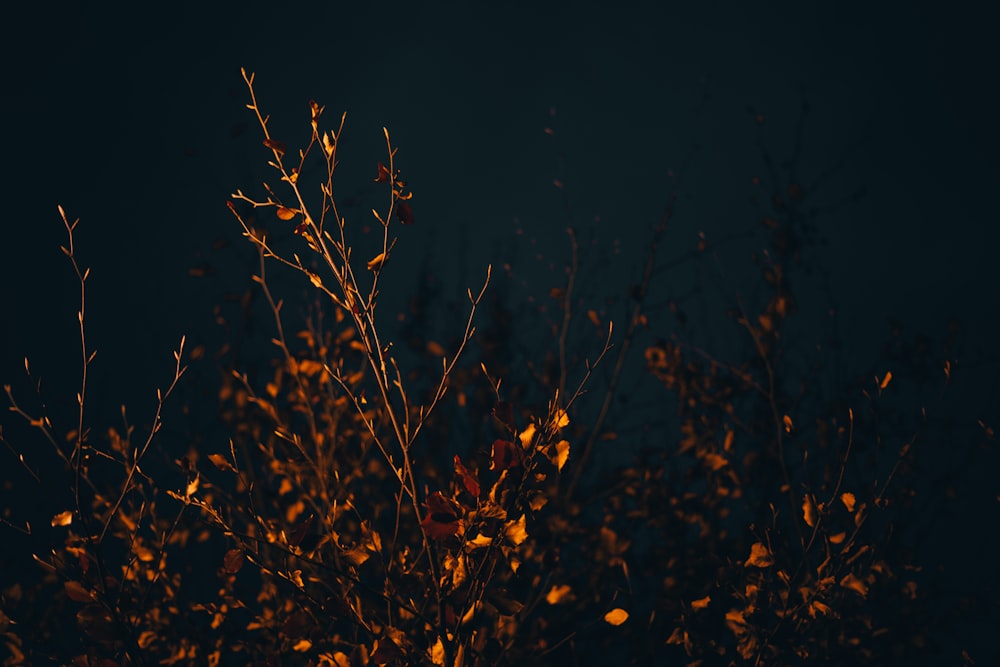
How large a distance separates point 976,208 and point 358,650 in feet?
11.2

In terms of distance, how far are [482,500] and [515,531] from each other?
8 centimetres

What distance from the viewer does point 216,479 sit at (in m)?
3.69

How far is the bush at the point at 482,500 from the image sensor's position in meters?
1.19

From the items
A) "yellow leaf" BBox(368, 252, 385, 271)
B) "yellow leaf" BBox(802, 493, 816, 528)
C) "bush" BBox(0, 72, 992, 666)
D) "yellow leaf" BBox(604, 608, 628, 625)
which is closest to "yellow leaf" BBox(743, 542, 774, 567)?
"bush" BBox(0, 72, 992, 666)

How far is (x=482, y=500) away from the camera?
45.1 inches

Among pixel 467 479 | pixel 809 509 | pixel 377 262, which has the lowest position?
pixel 809 509

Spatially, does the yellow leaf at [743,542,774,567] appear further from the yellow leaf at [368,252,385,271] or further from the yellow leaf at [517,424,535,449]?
the yellow leaf at [368,252,385,271]

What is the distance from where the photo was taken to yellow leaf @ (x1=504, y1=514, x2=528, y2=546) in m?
1.11

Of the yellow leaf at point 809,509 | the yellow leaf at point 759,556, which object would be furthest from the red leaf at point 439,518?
the yellow leaf at point 809,509

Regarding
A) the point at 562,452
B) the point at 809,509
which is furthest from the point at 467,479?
the point at 809,509

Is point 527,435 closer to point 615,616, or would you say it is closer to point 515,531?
point 515,531

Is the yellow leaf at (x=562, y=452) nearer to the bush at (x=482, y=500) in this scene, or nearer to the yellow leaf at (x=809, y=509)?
the bush at (x=482, y=500)

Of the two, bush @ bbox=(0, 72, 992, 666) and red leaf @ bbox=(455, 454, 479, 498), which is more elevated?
red leaf @ bbox=(455, 454, 479, 498)

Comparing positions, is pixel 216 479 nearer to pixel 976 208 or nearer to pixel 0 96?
pixel 0 96
